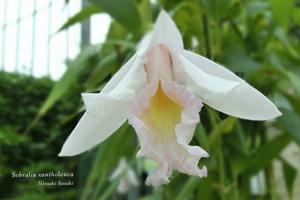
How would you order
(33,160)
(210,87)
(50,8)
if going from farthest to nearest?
(50,8)
(33,160)
(210,87)

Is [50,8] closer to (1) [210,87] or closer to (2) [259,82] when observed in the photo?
(2) [259,82]

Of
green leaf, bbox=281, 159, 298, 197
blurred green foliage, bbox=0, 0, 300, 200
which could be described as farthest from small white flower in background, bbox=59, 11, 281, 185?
green leaf, bbox=281, 159, 298, 197

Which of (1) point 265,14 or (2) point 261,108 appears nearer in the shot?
(2) point 261,108

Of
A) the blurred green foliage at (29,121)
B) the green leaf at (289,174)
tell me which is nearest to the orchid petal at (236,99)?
the green leaf at (289,174)

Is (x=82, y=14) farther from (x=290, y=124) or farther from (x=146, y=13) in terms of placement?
(x=290, y=124)

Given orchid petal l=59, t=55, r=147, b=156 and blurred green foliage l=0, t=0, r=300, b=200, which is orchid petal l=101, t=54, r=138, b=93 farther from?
blurred green foliage l=0, t=0, r=300, b=200

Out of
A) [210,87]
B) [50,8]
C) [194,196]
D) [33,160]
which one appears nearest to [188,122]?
[210,87]

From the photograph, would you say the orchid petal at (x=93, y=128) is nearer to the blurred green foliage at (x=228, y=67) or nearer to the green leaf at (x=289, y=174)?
the blurred green foliage at (x=228, y=67)
